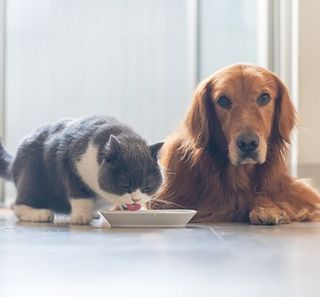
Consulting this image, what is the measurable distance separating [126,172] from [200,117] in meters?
0.37

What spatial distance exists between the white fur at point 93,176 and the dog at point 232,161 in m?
0.24

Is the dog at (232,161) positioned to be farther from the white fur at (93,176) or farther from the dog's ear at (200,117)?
the white fur at (93,176)

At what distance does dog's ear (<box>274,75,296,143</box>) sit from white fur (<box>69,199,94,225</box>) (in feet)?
1.93

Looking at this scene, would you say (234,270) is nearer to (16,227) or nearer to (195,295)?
(195,295)

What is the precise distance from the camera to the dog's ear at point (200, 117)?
6.74 ft

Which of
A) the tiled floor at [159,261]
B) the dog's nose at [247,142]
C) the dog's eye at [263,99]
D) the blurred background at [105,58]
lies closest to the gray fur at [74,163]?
the tiled floor at [159,261]

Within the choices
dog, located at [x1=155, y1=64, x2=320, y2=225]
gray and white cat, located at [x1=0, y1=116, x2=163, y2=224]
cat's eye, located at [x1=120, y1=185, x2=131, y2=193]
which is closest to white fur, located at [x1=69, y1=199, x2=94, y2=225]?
gray and white cat, located at [x1=0, y1=116, x2=163, y2=224]

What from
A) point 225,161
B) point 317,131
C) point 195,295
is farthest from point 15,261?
point 317,131

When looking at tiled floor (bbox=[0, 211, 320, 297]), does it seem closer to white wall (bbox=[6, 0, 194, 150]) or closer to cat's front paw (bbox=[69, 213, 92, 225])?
cat's front paw (bbox=[69, 213, 92, 225])

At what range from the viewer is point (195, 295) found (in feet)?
3.03

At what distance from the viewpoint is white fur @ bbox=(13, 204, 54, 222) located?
200 cm

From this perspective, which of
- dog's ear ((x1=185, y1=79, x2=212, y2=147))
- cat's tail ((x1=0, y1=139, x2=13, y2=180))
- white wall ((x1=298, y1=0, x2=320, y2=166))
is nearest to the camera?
dog's ear ((x1=185, y1=79, x2=212, y2=147))

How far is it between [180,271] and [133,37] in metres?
2.01

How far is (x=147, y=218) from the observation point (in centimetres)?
187
